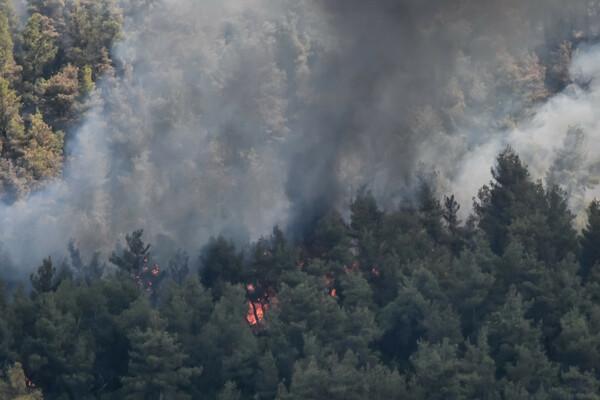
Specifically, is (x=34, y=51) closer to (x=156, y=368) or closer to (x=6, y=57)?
(x=6, y=57)

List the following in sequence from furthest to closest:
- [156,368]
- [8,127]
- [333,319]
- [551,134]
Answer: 1. [551,134]
2. [8,127]
3. [333,319]
4. [156,368]

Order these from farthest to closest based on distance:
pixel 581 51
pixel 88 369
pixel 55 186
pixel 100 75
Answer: pixel 581 51 → pixel 100 75 → pixel 55 186 → pixel 88 369

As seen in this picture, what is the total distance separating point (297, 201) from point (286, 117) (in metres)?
5.34

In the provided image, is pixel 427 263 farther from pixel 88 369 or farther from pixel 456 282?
pixel 88 369

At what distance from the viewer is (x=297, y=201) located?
194 feet

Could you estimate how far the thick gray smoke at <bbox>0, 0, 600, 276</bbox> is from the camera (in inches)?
2173

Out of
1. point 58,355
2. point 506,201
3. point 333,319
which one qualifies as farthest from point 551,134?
point 58,355

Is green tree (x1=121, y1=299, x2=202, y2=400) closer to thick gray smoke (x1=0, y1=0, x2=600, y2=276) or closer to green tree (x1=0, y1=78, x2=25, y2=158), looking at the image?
thick gray smoke (x1=0, y1=0, x2=600, y2=276)

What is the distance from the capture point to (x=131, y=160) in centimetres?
5628

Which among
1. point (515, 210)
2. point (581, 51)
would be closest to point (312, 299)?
point (515, 210)

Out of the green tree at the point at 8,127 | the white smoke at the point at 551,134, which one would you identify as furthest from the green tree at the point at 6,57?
the white smoke at the point at 551,134

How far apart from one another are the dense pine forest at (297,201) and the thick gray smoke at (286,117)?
13cm

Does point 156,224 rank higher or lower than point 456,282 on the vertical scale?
higher

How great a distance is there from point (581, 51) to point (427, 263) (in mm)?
28922
